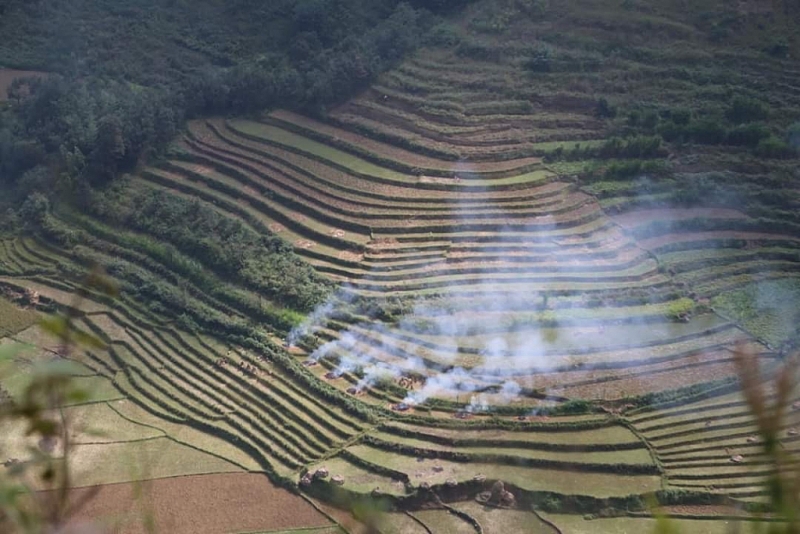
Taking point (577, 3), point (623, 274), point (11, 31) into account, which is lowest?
point (623, 274)

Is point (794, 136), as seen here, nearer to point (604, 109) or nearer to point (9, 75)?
point (604, 109)

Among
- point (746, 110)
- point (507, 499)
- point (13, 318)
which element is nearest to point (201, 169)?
point (13, 318)

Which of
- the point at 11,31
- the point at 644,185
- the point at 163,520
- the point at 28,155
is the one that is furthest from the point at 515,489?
the point at 11,31

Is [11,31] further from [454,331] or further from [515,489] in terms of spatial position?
[515,489]

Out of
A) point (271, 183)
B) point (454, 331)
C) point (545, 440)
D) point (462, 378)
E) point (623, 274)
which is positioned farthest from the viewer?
point (271, 183)

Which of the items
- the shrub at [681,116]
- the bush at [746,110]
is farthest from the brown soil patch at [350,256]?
the bush at [746,110]

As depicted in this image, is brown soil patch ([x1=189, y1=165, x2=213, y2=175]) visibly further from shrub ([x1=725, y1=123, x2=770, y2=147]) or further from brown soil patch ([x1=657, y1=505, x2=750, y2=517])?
brown soil patch ([x1=657, y1=505, x2=750, y2=517])
